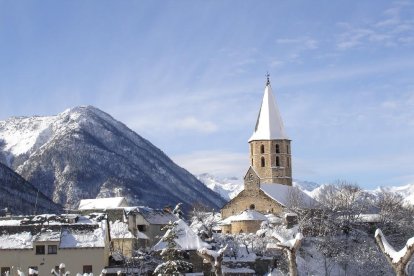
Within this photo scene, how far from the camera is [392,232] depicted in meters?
79.6

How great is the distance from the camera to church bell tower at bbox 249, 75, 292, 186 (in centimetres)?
10725

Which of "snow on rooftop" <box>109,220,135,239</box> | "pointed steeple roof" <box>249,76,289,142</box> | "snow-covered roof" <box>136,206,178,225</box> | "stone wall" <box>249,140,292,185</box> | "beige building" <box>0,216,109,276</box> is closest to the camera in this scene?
"beige building" <box>0,216,109,276</box>

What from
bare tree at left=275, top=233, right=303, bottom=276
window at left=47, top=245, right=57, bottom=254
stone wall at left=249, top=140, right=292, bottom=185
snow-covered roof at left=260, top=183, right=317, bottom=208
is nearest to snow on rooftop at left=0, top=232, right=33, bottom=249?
window at left=47, top=245, right=57, bottom=254

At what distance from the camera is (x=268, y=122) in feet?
360

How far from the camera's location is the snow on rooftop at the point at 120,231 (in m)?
73.5

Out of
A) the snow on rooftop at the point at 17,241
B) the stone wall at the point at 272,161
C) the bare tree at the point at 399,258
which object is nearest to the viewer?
the bare tree at the point at 399,258

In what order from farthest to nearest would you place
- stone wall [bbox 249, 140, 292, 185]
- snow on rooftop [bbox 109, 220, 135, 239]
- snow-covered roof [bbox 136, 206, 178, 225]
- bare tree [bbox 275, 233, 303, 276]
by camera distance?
stone wall [bbox 249, 140, 292, 185], snow-covered roof [bbox 136, 206, 178, 225], snow on rooftop [bbox 109, 220, 135, 239], bare tree [bbox 275, 233, 303, 276]

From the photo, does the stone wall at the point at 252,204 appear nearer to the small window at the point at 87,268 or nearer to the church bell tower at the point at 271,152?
the church bell tower at the point at 271,152

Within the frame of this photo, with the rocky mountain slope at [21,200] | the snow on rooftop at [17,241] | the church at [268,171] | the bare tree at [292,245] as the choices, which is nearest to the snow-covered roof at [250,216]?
the church at [268,171]

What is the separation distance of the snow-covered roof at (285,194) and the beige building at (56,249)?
39.1 m

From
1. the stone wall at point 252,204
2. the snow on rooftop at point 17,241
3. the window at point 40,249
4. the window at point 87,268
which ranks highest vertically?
the stone wall at point 252,204

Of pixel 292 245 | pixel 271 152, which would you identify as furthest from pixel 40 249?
pixel 271 152

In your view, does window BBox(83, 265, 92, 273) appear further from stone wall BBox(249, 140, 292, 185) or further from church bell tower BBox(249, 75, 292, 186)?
stone wall BBox(249, 140, 292, 185)

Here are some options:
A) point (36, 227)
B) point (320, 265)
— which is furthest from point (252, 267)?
point (36, 227)
